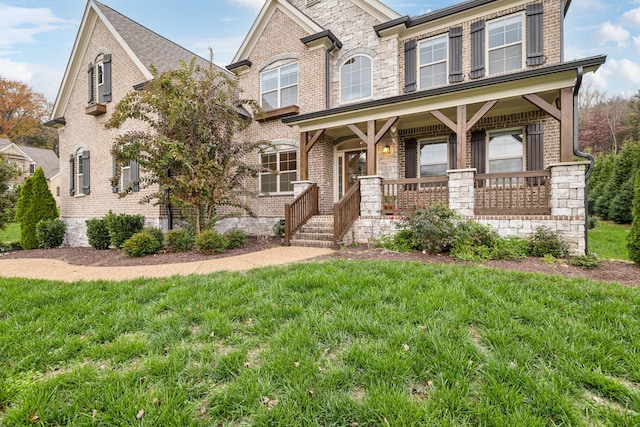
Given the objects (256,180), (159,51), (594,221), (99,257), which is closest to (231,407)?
(99,257)

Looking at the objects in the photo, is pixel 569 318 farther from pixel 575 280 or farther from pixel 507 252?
Answer: pixel 507 252

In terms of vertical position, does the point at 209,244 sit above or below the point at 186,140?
below

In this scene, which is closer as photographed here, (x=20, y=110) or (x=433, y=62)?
(x=433, y=62)

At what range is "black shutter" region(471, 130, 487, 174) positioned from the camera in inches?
336

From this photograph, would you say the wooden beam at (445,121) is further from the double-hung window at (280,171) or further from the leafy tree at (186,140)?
the double-hung window at (280,171)

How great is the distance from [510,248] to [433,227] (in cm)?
152

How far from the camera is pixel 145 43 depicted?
11.3 m

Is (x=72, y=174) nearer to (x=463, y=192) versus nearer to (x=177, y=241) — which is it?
(x=177, y=241)

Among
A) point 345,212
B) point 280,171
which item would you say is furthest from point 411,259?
point 280,171

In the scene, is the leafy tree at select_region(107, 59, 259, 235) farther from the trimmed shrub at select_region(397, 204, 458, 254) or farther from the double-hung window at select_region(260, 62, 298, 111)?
the trimmed shrub at select_region(397, 204, 458, 254)

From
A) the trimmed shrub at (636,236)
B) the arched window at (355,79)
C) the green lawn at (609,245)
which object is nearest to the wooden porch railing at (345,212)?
the arched window at (355,79)

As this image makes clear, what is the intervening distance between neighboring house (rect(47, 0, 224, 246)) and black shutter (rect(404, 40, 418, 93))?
861 cm

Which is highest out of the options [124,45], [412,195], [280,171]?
[124,45]

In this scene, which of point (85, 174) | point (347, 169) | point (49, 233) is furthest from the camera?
point (85, 174)
